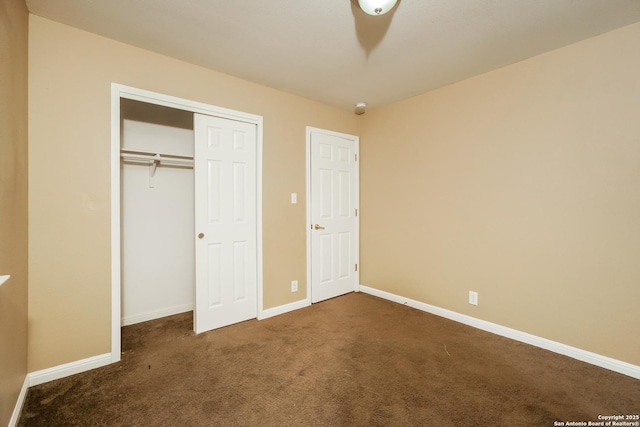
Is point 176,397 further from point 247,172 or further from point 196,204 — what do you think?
point 247,172

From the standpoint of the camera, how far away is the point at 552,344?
2.26 metres

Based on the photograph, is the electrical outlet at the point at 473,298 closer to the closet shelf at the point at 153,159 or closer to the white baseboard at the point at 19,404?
the closet shelf at the point at 153,159

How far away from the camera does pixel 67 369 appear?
6.35 feet

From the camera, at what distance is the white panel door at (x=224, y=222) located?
2.60 metres

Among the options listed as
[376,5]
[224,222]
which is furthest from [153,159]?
[376,5]

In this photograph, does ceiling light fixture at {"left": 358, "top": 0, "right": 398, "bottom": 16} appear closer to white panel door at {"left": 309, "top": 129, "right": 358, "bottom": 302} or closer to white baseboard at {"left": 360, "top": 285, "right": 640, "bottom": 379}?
white panel door at {"left": 309, "top": 129, "right": 358, "bottom": 302}

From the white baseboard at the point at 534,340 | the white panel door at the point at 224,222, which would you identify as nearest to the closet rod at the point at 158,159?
the white panel door at the point at 224,222

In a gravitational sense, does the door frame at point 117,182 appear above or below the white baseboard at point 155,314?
above

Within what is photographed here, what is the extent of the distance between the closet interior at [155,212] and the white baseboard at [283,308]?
1003 millimetres

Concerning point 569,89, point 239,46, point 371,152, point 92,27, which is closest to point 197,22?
point 239,46

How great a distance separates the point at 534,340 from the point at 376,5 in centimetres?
289

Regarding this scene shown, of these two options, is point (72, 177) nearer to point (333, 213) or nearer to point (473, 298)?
point (333, 213)

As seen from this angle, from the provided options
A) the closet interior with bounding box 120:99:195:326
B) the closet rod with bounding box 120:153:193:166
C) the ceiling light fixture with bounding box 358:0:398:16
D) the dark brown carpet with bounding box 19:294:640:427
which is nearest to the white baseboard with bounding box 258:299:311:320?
the dark brown carpet with bounding box 19:294:640:427

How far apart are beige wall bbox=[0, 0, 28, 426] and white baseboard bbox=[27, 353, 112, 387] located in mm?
118
